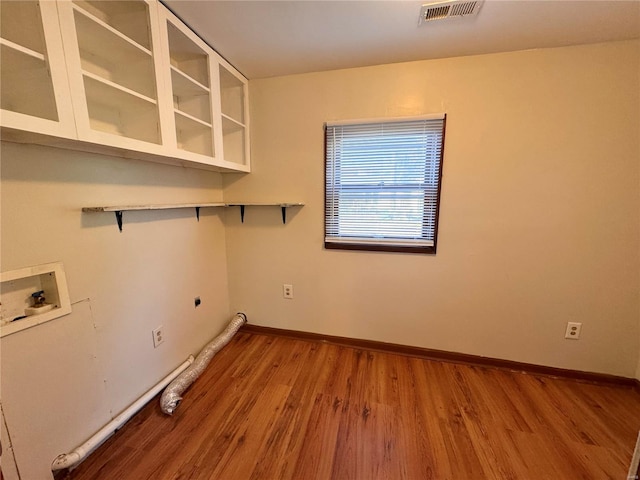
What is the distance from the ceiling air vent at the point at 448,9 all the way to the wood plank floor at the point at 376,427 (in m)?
2.25

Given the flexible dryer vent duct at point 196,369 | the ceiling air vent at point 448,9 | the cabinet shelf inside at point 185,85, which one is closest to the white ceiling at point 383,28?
the ceiling air vent at point 448,9

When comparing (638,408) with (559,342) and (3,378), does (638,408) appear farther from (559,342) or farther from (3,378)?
(3,378)

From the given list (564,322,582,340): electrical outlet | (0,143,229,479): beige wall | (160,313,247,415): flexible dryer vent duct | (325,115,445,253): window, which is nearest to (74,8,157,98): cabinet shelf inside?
(0,143,229,479): beige wall

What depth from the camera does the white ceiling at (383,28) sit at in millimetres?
1278

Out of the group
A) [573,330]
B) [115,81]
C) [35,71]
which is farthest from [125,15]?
[573,330]

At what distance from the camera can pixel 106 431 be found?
1.33 meters

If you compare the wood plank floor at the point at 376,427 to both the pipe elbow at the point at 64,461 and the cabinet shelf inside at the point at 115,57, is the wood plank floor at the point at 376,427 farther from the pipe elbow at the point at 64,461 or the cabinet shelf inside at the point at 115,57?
the cabinet shelf inside at the point at 115,57

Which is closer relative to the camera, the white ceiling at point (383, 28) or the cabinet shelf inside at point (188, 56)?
the white ceiling at point (383, 28)

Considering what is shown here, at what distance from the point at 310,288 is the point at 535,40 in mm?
2272

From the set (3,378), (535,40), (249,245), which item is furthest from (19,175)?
(535,40)

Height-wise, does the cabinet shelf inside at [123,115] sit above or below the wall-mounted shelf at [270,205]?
above

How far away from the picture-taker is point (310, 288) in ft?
7.47

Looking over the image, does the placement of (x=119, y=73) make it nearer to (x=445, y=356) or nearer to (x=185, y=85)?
(x=185, y=85)

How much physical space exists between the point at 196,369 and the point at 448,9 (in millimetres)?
2658
